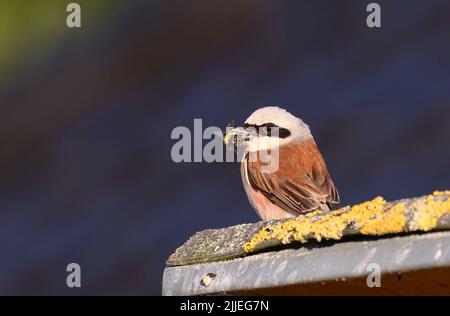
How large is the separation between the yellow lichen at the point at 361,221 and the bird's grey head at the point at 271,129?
6.99 feet

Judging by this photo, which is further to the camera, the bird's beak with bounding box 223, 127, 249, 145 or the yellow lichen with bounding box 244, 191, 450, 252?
the bird's beak with bounding box 223, 127, 249, 145

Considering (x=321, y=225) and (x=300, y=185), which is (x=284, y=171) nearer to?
(x=300, y=185)

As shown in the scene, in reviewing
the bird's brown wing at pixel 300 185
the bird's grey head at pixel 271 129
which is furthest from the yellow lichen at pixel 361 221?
the bird's brown wing at pixel 300 185

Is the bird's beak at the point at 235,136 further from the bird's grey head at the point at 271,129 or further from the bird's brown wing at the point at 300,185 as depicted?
the bird's brown wing at the point at 300,185

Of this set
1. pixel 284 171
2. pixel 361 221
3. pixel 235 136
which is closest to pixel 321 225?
pixel 361 221

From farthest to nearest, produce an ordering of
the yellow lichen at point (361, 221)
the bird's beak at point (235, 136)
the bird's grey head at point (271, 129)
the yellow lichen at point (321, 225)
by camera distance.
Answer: the bird's grey head at point (271, 129) < the bird's beak at point (235, 136) < the yellow lichen at point (321, 225) < the yellow lichen at point (361, 221)

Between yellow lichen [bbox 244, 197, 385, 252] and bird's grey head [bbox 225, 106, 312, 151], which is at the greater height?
bird's grey head [bbox 225, 106, 312, 151]

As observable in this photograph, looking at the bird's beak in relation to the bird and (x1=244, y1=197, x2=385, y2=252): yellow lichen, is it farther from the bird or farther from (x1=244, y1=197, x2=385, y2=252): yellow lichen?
(x1=244, y1=197, x2=385, y2=252): yellow lichen

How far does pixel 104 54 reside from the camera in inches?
154

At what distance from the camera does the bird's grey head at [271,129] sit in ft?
14.4

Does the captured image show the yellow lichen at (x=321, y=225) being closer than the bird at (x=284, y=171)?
Yes

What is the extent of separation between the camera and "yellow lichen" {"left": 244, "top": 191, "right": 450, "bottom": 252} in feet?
5.84


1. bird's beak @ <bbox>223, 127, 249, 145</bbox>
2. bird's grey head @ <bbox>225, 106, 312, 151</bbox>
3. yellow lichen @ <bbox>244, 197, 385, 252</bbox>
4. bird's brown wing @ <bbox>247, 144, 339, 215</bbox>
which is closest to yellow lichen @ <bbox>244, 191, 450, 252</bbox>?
yellow lichen @ <bbox>244, 197, 385, 252</bbox>

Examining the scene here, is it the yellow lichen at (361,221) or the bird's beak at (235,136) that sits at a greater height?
the bird's beak at (235,136)
